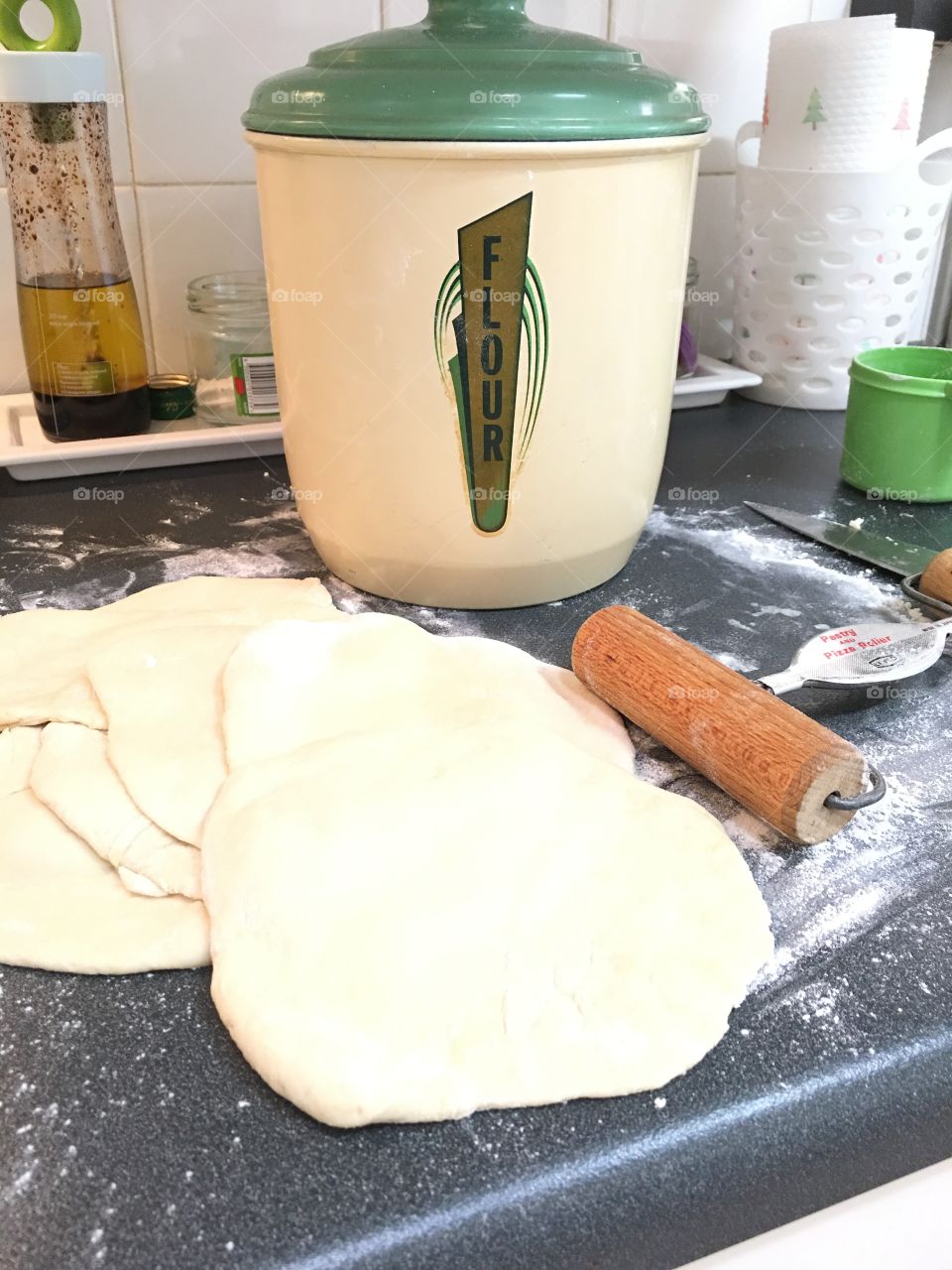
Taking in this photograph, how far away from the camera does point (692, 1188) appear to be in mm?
358

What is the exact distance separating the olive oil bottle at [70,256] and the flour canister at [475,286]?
0.27 metres

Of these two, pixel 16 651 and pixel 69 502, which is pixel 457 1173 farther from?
pixel 69 502

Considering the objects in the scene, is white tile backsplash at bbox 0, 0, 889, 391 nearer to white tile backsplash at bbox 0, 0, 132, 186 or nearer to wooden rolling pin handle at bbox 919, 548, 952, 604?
white tile backsplash at bbox 0, 0, 132, 186

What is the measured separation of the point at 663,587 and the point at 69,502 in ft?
1.67

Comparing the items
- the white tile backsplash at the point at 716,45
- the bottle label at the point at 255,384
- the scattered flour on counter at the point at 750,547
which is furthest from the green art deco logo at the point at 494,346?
the white tile backsplash at the point at 716,45

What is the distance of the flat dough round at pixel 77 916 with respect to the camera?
0.42 m

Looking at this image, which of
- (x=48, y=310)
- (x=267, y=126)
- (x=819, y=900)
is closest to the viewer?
(x=819, y=900)

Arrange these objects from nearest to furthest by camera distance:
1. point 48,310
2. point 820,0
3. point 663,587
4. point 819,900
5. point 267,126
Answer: point 819,900, point 267,126, point 663,587, point 48,310, point 820,0

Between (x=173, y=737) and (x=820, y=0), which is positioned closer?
(x=173, y=737)

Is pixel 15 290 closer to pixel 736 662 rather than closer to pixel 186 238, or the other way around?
pixel 186 238

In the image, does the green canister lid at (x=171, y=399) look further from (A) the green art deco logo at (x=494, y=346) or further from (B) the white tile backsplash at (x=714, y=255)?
(B) the white tile backsplash at (x=714, y=255)

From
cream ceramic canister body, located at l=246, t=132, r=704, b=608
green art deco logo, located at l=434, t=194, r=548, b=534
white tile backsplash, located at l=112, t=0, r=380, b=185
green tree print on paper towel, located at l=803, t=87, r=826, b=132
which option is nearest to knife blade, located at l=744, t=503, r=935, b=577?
cream ceramic canister body, located at l=246, t=132, r=704, b=608

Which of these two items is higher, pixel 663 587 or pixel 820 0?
pixel 820 0

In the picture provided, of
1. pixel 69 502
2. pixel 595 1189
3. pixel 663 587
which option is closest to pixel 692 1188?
pixel 595 1189
